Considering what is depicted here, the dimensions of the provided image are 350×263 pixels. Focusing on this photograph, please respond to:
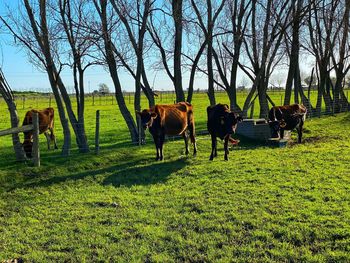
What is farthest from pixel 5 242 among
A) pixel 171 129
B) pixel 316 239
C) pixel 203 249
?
pixel 171 129

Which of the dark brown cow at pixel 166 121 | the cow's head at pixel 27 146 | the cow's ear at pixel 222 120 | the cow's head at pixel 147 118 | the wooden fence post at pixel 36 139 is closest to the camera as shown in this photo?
the wooden fence post at pixel 36 139

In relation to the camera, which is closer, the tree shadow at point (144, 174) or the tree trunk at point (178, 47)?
the tree shadow at point (144, 174)

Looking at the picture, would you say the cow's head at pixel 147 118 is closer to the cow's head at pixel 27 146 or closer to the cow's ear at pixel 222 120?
the cow's ear at pixel 222 120

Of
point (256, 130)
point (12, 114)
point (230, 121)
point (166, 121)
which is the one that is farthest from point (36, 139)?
point (256, 130)

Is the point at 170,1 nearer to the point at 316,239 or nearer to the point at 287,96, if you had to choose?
the point at 287,96

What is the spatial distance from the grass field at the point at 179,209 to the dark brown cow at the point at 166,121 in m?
0.81

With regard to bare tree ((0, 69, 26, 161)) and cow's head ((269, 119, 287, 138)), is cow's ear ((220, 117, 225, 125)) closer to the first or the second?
cow's head ((269, 119, 287, 138))

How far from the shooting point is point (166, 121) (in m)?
11.7

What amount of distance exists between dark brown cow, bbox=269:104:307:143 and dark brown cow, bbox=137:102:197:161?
337 cm

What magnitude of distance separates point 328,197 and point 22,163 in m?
7.62

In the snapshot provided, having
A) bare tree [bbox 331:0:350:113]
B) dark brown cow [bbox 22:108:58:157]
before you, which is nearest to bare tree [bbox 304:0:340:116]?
bare tree [bbox 331:0:350:113]

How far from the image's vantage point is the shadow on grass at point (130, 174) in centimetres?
892

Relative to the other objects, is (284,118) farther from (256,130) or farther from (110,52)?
(110,52)

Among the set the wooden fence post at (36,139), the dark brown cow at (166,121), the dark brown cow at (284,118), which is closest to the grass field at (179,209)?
the wooden fence post at (36,139)
